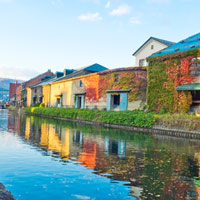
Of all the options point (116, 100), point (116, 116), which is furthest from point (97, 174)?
point (116, 100)

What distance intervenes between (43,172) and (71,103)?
30.0m

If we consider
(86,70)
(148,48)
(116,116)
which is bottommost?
(116,116)

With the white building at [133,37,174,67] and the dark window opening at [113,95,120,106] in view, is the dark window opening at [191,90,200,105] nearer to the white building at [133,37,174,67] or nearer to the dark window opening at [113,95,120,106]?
the dark window opening at [113,95,120,106]

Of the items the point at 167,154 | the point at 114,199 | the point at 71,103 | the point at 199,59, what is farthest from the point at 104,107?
the point at 114,199

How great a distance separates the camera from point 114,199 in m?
4.33

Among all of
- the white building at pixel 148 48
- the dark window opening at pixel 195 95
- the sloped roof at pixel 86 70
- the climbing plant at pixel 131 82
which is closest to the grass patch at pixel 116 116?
the climbing plant at pixel 131 82

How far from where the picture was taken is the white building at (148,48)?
→ 3067cm

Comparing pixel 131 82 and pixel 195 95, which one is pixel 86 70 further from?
pixel 195 95

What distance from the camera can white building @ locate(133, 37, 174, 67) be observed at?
101ft

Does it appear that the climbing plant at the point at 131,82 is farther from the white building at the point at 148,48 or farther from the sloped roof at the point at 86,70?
the sloped roof at the point at 86,70

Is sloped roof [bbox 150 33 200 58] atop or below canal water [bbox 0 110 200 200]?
atop

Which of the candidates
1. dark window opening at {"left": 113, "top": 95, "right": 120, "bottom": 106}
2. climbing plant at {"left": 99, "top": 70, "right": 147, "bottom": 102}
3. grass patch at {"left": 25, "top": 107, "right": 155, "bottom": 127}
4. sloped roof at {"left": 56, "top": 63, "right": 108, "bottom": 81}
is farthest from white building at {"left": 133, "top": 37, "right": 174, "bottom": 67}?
grass patch at {"left": 25, "top": 107, "right": 155, "bottom": 127}

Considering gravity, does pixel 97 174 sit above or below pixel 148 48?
below

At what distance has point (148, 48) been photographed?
105 feet
